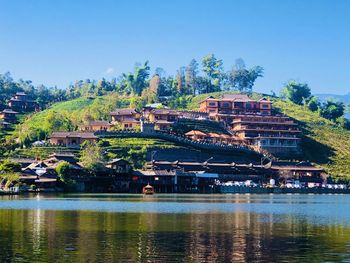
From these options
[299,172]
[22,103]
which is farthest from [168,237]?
[22,103]

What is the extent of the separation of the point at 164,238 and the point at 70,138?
101672 mm

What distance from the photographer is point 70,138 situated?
458ft

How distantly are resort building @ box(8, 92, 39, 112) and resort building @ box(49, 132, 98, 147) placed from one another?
50551 millimetres

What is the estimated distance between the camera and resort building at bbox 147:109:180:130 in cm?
15400

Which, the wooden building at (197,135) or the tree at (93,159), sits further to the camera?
the wooden building at (197,135)

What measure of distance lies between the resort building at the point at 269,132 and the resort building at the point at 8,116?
184 ft

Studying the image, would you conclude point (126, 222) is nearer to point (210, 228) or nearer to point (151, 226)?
point (151, 226)

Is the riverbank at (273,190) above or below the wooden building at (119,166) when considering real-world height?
below

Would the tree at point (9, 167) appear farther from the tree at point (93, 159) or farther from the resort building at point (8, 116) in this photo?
the resort building at point (8, 116)

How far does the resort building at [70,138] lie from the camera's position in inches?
5477

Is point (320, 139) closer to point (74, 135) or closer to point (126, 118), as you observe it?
point (126, 118)

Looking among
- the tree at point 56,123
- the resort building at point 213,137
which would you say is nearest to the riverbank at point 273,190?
the resort building at point 213,137

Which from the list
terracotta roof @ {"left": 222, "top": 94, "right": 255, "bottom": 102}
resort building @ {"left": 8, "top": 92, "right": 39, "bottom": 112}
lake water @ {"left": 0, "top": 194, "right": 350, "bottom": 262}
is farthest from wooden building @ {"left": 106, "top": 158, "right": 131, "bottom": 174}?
resort building @ {"left": 8, "top": 92, "right": 39, "bottom": 112}

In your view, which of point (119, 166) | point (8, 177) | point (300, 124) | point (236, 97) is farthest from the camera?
point (236, 97)
